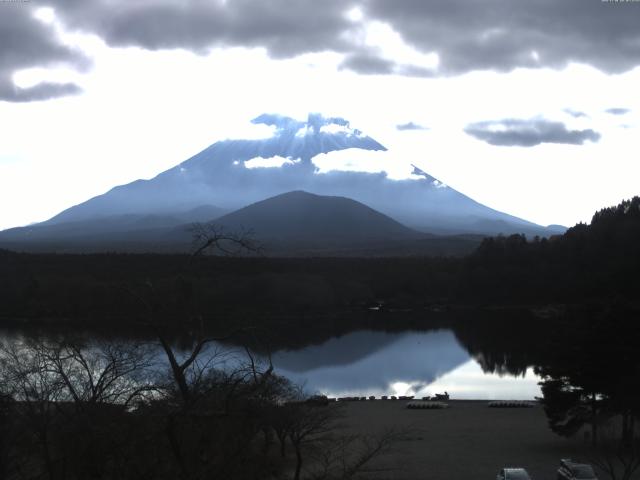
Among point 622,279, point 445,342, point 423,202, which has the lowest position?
point 445,342

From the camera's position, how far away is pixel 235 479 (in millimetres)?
4406

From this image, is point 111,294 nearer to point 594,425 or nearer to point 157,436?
point 594,425

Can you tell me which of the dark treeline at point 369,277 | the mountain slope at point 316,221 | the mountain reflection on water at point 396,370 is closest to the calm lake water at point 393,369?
the mountain reflection on water at point 396,370

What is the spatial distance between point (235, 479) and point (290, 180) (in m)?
156

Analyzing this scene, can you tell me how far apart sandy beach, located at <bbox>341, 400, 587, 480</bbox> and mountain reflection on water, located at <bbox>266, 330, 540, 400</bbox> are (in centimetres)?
321

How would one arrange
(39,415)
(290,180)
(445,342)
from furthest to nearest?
(290,180)
(445,342)
(39,415)

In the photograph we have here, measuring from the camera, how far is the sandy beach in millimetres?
10656

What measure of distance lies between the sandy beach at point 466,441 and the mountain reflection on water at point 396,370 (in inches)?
126

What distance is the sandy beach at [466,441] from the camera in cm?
1066

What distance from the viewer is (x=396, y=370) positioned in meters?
24.7

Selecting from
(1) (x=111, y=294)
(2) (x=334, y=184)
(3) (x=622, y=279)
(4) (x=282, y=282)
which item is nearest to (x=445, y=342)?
(3) (x=622, y=279)

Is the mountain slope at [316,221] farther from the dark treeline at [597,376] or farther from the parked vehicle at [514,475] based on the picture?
the parked vehicle at [514,475]

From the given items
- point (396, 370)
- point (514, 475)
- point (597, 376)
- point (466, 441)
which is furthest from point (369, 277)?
point (514, 475)

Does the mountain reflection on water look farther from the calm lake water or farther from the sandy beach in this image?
the sandy beach
